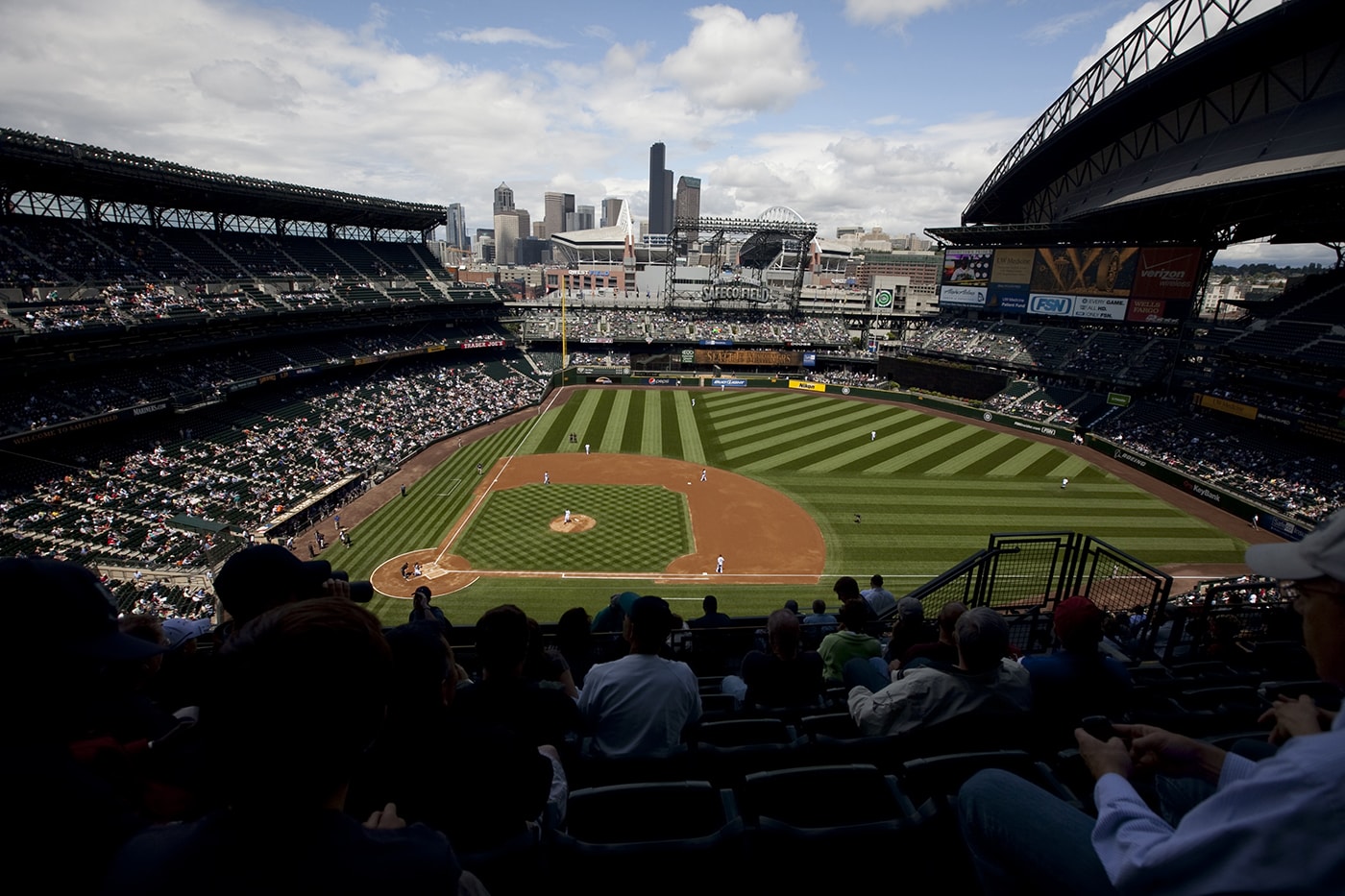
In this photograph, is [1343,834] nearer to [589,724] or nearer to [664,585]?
[589,724]

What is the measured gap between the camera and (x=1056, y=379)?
5256cm

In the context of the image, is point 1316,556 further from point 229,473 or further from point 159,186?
point 159,186

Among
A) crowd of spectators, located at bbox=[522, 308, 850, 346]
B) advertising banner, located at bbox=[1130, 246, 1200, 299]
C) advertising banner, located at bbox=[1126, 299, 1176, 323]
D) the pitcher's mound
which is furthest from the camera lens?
crowd of spectators, located at bbox=[522, 308, 850, 346]

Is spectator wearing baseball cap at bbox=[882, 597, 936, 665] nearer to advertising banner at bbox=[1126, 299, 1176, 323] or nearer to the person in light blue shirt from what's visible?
the person in light blue shirt

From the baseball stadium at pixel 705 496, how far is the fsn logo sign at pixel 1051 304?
1.54ft

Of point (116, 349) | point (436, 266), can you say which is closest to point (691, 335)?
point (436, 266)

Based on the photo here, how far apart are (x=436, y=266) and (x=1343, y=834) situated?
250 feet

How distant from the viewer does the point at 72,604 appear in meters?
2.37

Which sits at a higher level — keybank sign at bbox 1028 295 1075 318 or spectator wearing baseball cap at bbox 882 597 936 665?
keybank sign at bbox 1028 295 1075 318

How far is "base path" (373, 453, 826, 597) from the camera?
86.4 ft

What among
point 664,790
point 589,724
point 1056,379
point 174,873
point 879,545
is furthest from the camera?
point 1056,379

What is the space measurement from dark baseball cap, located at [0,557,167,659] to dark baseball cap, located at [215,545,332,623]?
1.14 m

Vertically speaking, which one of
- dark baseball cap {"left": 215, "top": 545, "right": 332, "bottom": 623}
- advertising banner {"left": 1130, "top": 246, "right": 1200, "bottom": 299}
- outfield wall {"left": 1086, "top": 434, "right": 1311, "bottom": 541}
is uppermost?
advertising banner {"left": 1130, "top": 246, "right": 1200, "bottom": 299}

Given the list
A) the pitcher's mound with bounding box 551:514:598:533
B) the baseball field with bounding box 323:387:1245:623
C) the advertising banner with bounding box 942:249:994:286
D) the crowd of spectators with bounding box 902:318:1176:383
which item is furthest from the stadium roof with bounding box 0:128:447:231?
the crowd of spectators with bounding box 902:318:1176:383
